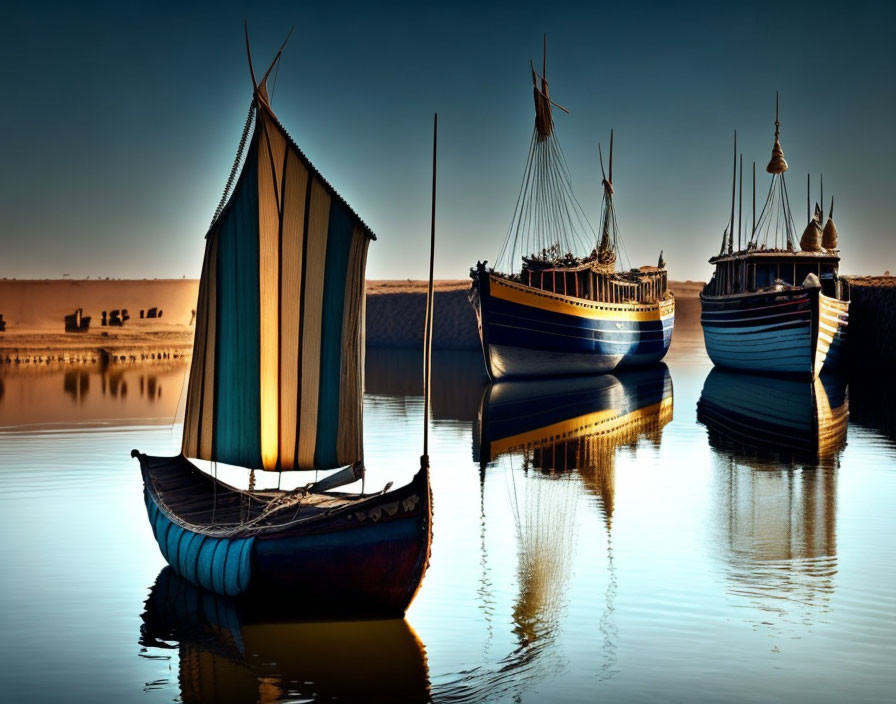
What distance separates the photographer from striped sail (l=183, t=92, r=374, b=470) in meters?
12.2

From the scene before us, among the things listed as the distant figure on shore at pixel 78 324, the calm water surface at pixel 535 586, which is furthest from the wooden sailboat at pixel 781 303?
the distant figure on shore at pixel 78 324

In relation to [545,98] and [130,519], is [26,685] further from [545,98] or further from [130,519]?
[545,98]

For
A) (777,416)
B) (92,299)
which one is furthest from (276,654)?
(92,299)

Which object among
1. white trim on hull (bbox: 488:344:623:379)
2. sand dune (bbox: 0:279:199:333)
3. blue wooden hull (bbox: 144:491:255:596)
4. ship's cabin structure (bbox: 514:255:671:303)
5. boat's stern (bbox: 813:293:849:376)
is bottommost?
blue wooden hull (bbox: 144:491:255:596)

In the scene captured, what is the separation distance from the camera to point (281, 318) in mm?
12562


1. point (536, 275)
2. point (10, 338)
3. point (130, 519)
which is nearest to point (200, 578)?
point (130, 519)

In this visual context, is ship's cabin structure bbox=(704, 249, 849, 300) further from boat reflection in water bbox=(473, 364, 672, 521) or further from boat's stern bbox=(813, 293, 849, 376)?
boat reflection in water bbox=(473, 364, 672, 521)

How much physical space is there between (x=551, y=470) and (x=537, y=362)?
891 inches

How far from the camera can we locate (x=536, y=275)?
42.3m

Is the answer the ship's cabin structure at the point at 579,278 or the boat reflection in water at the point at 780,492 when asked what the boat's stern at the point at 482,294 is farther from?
the boat reflection in water at the point at 780,492

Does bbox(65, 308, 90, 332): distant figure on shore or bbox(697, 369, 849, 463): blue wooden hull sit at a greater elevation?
bbox(65, 308, 90, 332): distant figure on shore

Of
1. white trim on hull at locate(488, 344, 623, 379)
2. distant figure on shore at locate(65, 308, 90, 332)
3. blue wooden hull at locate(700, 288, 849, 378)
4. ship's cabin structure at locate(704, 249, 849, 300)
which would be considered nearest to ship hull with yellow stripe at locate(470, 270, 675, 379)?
white trim on hull at locate(488, 344, 623, 379)

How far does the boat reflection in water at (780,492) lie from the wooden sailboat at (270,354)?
4.79 metres

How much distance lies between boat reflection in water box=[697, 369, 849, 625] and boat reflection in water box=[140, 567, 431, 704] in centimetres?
383
